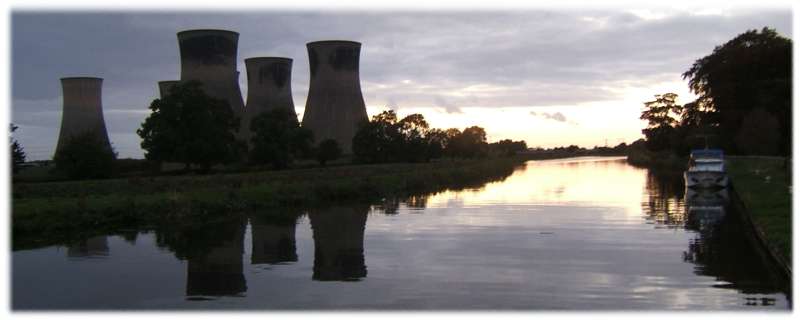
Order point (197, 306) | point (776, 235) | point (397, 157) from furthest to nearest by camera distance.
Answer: point (397, 157) → point (776, 235) → point (197, 306)

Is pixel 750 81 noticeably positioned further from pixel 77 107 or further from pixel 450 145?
pixel 77 107

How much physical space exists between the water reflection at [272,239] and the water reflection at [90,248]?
2259mm

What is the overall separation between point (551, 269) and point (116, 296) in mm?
4945

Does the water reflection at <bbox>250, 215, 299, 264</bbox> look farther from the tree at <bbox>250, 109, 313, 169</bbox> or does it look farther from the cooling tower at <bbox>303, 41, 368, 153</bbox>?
the cooling tower at <bbox>303, 41, 368, 153</bbox>

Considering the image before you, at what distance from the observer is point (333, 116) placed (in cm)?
3844

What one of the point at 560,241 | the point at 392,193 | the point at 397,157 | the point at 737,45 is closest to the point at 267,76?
the point at 397,157

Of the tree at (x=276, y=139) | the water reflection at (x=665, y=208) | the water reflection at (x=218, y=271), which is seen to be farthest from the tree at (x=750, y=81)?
the water reflection at (x=218, y=271)

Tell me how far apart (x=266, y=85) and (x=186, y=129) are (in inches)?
381

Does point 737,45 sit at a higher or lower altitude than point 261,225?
higher

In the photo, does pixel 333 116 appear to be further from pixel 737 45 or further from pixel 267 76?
pixel 737 45

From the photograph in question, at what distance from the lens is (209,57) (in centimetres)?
3303

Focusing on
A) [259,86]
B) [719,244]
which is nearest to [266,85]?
[259,86]

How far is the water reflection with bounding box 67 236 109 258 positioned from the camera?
993cm

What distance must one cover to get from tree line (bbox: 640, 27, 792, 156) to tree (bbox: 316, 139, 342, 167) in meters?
18.4
